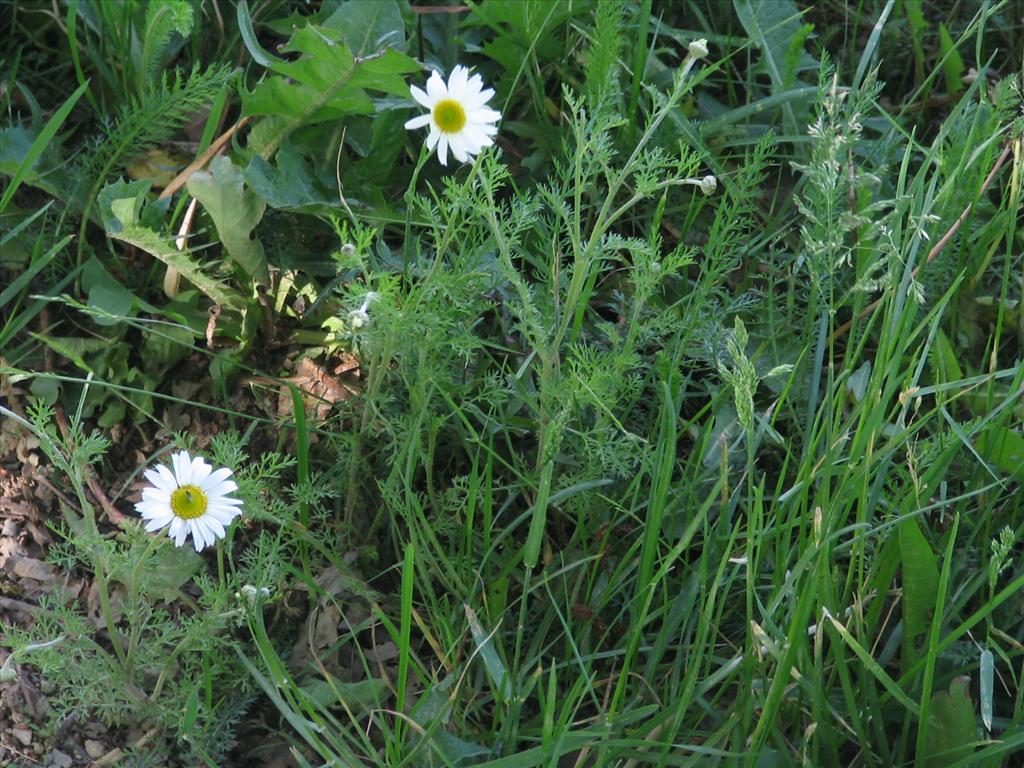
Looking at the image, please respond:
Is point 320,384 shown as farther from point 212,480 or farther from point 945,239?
point 945,239

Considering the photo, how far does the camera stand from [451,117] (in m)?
1.69

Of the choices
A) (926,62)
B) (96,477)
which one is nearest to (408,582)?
(96,477)

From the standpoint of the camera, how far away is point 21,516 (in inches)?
83.5

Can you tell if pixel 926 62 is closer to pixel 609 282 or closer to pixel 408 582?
pixel 609 282

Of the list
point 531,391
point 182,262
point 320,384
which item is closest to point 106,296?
point 182,262

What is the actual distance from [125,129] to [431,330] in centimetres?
99

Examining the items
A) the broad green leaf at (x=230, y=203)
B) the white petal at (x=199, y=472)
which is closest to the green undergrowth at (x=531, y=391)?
the broad green leaf at (x=230, y=203)

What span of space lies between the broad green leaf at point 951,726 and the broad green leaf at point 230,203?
1.47m

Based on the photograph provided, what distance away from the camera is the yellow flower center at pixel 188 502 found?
1671 millimetres

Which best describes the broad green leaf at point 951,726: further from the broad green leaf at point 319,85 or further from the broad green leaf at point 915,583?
the broad green leaf at point 319,85

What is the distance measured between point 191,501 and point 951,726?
122cm

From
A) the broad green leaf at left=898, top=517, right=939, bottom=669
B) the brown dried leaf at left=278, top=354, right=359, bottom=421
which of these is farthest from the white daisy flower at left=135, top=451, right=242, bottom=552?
the broad green leaf at left=898, top=517, right=939, bottom=669

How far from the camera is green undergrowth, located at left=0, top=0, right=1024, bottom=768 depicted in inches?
67.9

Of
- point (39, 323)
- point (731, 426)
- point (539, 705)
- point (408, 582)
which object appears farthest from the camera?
point (39, 323)
